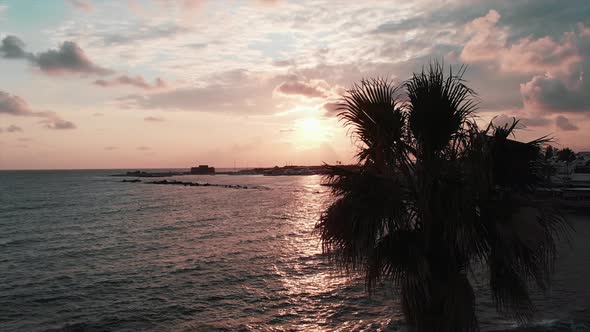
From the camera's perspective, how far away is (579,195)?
150ft

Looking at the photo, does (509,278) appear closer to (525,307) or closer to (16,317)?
(525,307)

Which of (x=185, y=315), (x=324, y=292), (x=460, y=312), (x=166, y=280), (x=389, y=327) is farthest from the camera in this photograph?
(x=166, y=280)

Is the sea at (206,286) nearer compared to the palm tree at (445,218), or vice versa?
the palm tree at (445,218)

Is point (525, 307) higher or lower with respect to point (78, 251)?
higher

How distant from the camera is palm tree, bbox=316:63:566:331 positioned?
554 centimetres

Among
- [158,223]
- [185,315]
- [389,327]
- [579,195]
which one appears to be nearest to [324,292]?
[389,327]

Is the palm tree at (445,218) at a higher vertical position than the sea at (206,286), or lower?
higher

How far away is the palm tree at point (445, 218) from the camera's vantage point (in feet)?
18.2

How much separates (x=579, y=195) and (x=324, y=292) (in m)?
40.7

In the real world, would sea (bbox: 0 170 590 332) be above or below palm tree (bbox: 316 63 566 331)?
below

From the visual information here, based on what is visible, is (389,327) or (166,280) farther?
(166,280)

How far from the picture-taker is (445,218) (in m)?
5.76

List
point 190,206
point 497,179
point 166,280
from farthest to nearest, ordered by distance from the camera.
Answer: point 190,206 < point 166,280 < point 497,179

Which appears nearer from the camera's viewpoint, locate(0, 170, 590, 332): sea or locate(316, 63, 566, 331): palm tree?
locate(316, 63, 566, 331): palm tree
